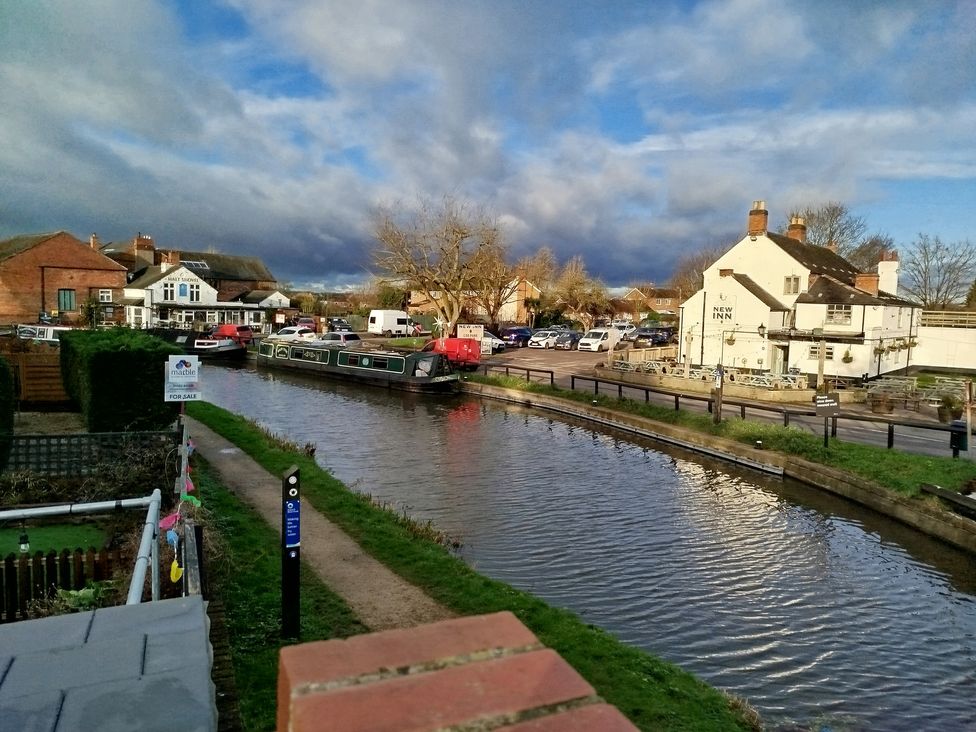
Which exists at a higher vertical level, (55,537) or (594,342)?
(594,342)

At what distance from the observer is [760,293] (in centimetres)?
3366

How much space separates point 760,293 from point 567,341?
59.5 ft

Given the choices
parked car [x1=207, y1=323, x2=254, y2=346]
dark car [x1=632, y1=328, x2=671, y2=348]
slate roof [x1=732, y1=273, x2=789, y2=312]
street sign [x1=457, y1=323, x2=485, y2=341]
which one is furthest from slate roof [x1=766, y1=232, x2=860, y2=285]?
parked car [x1=207, y1=323, x2=254, y2=346]

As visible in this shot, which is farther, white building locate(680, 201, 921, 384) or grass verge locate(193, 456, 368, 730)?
white building locate(680, 201, 921, 384)

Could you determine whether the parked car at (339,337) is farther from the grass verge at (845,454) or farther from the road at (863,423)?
the grass verge at (845,454)

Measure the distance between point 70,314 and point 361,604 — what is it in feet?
181

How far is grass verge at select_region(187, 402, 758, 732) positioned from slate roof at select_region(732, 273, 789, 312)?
25.6 metres

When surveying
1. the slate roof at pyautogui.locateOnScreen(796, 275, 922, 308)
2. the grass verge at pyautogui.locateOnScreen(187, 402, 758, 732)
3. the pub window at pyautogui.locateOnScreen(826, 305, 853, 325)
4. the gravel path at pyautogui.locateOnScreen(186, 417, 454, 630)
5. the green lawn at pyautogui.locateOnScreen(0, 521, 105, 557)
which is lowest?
the grass verge at pyautogui.locateOnScreen(187, 402, 758, 732)

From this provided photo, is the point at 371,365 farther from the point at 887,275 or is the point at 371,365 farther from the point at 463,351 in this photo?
the point at 887,275

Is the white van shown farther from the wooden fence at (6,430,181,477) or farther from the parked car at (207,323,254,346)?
the wooden fence at (6,430,181,477)

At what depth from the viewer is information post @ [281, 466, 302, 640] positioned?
688cm

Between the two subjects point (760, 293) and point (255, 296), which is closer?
point (760, 293)

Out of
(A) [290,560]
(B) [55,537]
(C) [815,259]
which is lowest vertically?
(B) [55,537]

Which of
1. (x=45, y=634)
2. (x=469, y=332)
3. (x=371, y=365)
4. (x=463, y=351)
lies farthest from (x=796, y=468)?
(x=469, y=332)
